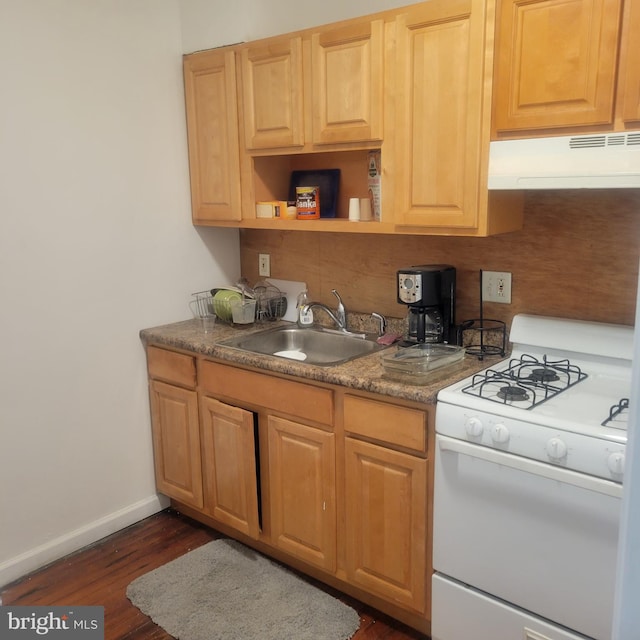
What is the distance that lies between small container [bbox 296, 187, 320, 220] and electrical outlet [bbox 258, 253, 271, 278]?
1.56 feet

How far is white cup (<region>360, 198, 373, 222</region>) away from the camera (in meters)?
2.40

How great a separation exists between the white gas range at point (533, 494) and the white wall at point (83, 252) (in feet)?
4.92

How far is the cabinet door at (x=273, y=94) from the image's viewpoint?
2.35m

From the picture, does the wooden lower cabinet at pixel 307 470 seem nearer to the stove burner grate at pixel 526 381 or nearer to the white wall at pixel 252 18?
the stove burner grate at pixel 526 381

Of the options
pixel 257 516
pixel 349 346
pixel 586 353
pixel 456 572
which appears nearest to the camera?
pixel 456 572

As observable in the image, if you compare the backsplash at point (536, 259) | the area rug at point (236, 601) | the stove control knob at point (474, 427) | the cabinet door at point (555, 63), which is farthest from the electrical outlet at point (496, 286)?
the area rug at point (236, 601)

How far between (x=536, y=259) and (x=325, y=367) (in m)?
0.83

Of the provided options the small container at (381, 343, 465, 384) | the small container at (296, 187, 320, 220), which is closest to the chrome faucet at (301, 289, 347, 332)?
the small container at (296, 187, 320, 220)

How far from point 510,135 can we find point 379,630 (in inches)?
65.8

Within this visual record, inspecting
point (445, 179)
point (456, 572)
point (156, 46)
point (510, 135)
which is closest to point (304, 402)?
point (456, 572)

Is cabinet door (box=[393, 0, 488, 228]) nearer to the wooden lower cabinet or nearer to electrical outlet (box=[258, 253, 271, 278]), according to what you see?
the wooden lower cabinet

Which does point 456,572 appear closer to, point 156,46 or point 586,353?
point 586,353

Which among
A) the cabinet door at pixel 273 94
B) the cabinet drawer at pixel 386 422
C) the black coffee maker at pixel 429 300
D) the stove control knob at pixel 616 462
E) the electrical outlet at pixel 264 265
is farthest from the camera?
the electrical outlet at pixel 264 265

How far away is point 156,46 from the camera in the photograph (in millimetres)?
2637
